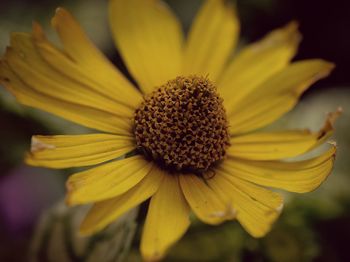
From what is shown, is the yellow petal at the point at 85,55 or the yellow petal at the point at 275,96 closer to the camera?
the yellow petal at the point at 85,55

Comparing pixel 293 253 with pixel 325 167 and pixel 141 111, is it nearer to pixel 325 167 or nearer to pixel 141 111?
pixel 325 167

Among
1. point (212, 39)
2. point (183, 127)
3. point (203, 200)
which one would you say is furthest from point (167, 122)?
point (212, 39)

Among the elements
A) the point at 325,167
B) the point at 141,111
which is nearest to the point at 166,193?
the point at 141,111

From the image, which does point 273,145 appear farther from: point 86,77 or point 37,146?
point 37,146

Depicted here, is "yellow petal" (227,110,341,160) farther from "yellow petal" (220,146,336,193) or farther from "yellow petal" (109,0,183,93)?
"yellow petal" (109,0,183,93)

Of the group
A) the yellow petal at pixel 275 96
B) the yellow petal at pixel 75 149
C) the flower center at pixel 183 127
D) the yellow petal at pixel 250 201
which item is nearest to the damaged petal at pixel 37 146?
the yellow petal at pixel 75 149

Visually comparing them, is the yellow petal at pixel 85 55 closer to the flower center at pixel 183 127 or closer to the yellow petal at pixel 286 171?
the flower center at pixel 183 127

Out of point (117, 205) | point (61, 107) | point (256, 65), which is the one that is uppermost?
point (61, 107)

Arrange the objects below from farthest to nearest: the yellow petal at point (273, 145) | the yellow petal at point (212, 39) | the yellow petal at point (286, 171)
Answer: the yellow petal at point (212, 39) < the yellow petal at point (273, 145) < the yellow petal at point (286, 171)
